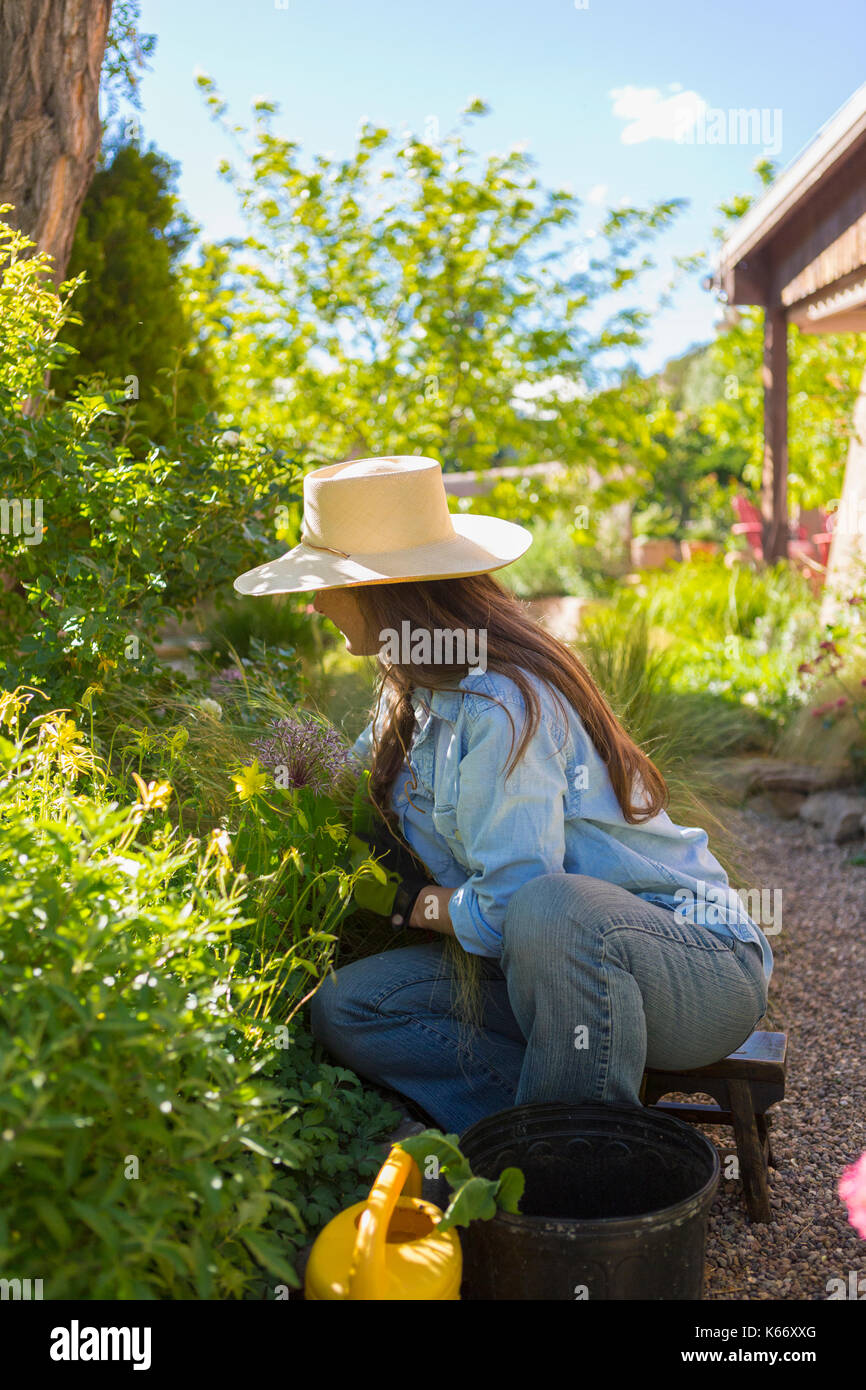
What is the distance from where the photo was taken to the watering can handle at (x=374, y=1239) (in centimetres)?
155

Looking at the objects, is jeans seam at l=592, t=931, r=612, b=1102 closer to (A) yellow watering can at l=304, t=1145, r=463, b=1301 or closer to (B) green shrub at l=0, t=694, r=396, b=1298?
(A) yellow watering can at l=304, t=1145, r=463, b=1301

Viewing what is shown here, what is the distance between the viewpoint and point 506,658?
2219mm

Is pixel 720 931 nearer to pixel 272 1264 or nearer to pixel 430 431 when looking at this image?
pixel 272 1264

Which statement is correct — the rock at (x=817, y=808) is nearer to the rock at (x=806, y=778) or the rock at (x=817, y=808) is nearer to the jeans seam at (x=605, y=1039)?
the rock at (x=806, y=778)

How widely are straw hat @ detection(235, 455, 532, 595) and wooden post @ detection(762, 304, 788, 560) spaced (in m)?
6.55

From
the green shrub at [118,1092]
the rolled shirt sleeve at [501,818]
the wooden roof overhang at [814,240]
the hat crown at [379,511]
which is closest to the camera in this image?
the green shrub at [118,1092]

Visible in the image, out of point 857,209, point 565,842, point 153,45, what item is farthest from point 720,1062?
point 857,209

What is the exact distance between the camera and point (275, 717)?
10.2ft

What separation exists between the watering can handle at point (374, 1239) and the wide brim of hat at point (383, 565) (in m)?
1.05

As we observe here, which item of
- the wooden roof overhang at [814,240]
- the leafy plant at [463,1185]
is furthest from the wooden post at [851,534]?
the leafy plant at [463,1185]

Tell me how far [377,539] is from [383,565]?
0.10 m

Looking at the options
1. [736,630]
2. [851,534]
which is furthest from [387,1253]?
[736,630]

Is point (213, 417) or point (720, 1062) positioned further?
point (213, 417)

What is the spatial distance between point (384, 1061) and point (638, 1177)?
1.88ft
